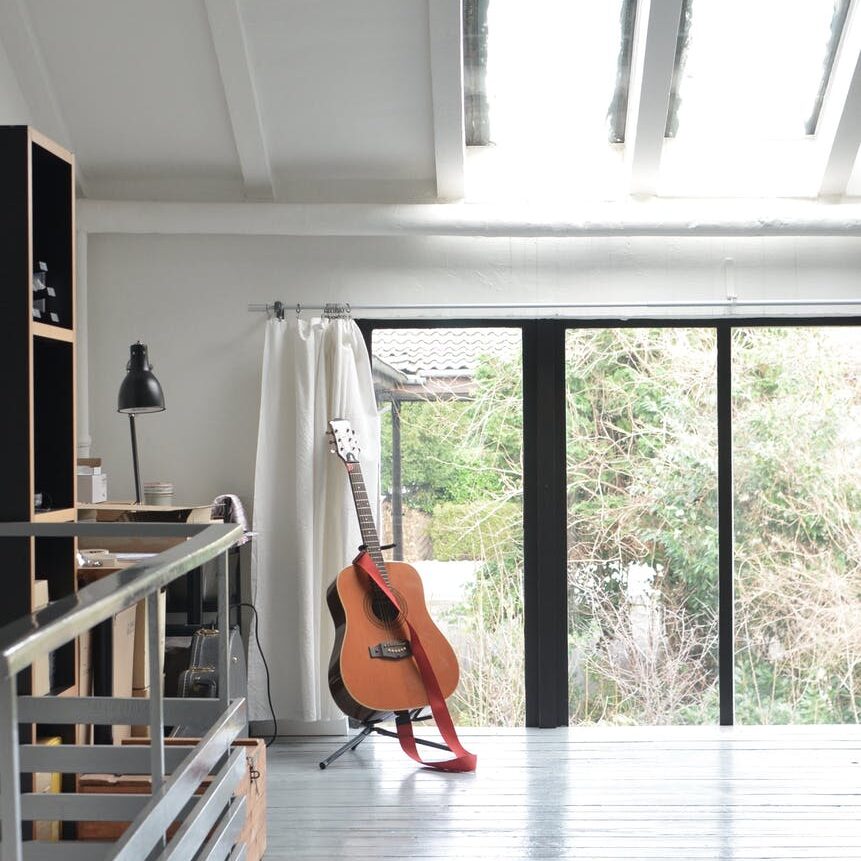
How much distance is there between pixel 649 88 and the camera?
148 inches

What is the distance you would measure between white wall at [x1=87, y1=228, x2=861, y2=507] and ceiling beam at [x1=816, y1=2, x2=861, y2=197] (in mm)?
308

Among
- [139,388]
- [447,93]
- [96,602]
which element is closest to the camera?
[96,602]

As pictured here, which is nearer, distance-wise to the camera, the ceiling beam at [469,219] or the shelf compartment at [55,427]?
the shelf compartment at [55,427]

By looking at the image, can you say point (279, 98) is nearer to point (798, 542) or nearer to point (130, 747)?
point (798, 542)

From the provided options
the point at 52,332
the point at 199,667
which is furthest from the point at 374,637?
the point at 52,332

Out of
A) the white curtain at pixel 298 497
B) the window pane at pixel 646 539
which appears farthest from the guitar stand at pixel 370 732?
the window pane at pixel 646 539

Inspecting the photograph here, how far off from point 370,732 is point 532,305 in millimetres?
1899

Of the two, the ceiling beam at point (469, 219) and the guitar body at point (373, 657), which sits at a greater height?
the ceiling beam at point (469, 219)

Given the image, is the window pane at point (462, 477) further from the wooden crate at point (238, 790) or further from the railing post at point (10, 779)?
the railing post at point (10, 779)

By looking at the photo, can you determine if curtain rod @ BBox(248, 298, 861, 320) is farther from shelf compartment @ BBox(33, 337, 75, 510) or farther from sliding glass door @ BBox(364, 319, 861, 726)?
shelf compartment @ BBox(33, 337, 75, 510)

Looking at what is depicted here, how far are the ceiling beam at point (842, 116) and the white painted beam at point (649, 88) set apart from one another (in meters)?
0.67

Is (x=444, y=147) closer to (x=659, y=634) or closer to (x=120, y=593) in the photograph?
(x=659, y=634)

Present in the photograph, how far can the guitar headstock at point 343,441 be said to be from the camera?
4047mm


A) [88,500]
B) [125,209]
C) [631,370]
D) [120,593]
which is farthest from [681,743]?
A: [120,593]
